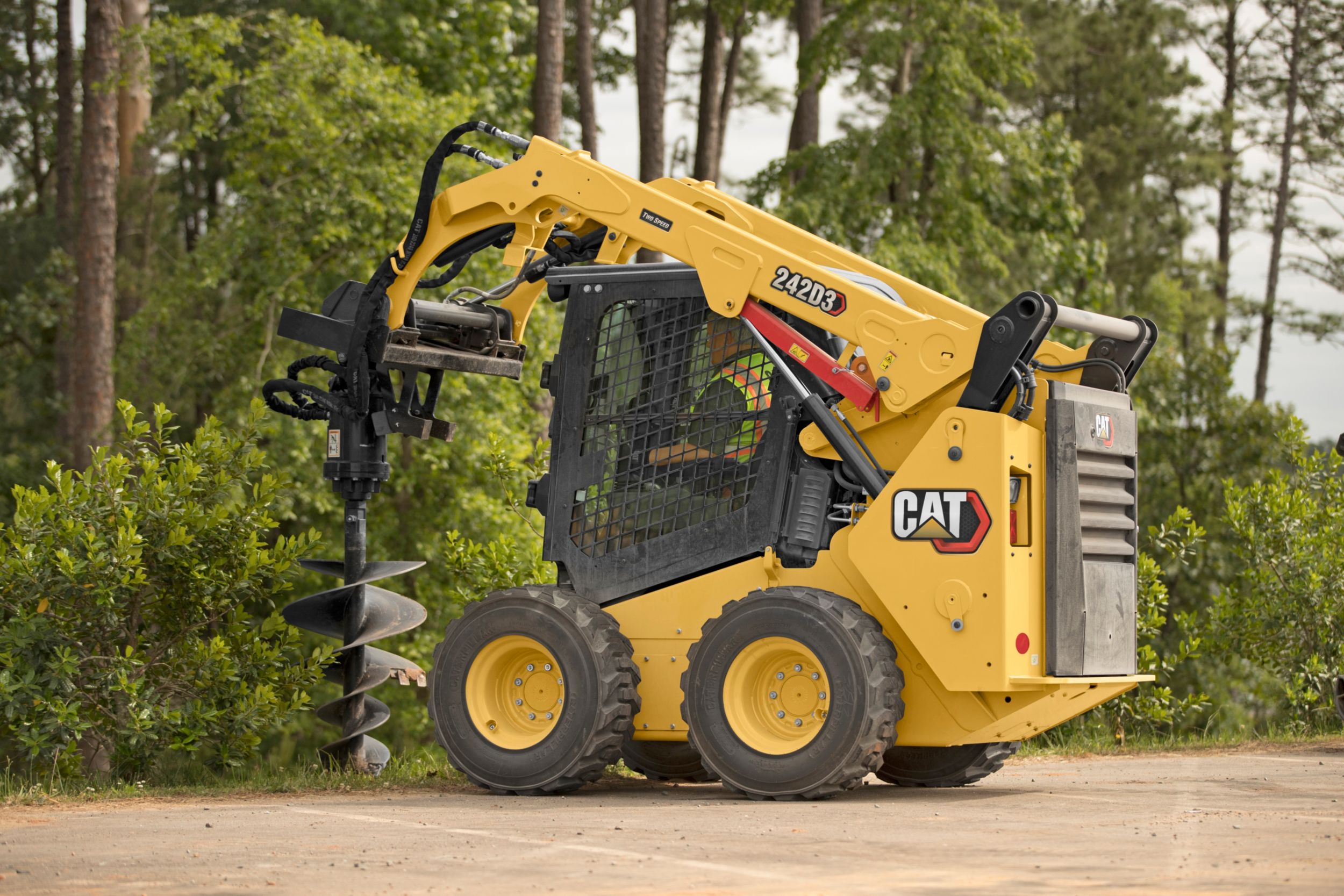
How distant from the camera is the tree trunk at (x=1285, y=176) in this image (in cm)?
3841

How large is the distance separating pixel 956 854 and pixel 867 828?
787 mm

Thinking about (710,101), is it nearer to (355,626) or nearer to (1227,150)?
(1227,150)

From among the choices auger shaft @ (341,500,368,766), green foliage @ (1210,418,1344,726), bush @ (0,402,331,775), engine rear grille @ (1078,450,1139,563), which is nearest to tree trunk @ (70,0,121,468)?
bush @ (0,402,331,775)

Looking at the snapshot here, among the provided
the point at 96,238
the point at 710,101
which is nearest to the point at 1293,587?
the point at 96,238

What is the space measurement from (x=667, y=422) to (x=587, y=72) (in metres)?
16.3

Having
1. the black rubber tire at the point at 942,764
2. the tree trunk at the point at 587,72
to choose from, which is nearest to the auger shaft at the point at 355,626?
the black rubber tire at the point at 942,764

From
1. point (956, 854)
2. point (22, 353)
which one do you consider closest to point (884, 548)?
point (956, 854)

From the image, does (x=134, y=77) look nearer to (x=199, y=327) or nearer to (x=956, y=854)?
(x=199, y=327)

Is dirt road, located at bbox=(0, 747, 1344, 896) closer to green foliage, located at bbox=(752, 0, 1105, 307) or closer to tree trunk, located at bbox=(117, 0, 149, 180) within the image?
tree trunk, located at bbox=(117, 0, 149, 180)

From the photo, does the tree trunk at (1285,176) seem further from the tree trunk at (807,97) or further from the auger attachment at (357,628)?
the auger attachment at (357,628)

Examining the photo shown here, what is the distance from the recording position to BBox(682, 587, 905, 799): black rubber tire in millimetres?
7512

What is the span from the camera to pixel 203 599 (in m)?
10.1

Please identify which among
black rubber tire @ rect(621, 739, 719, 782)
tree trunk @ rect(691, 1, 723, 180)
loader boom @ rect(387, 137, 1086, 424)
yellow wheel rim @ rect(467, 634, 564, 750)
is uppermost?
tree trunk @ rect(691, 1, 723, 180)

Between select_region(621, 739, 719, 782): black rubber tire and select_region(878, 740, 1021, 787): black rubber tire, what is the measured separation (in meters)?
1.07
